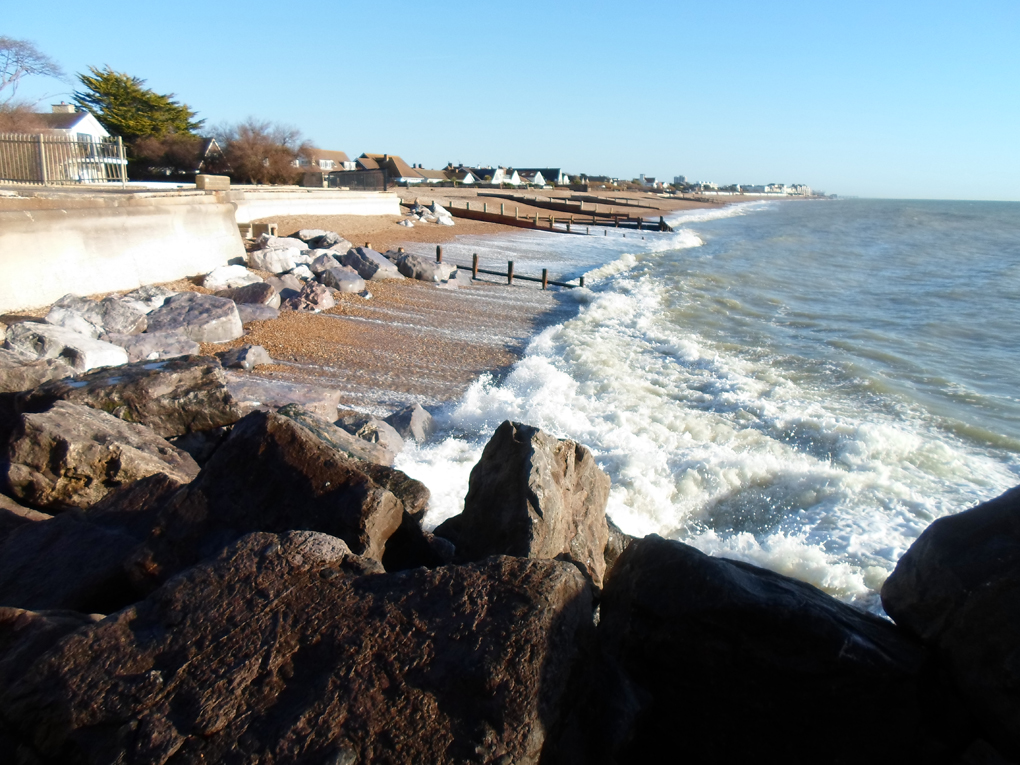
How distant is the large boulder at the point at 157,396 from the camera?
20.7ft

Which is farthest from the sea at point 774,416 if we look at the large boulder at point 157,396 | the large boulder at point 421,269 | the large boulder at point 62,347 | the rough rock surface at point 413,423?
the large boulder at point 62,347

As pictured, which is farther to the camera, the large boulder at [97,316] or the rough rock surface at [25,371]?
the large boulder at [97,316]

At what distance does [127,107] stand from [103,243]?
107ft

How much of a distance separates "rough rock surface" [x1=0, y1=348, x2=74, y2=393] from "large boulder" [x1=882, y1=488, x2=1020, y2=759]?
7510 millimetres

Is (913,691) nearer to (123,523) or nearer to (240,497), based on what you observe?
(240,497)

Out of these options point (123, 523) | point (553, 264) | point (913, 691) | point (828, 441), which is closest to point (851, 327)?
point (828, 441)

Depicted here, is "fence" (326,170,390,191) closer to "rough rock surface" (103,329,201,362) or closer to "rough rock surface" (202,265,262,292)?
"rough rock surface" (202,265,262,292)

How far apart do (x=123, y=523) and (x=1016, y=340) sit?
1940 cm

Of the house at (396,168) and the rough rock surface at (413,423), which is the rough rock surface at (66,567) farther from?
the house at (396,168)

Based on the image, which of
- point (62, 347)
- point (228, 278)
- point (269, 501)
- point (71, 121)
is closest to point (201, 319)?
point (62, 347)

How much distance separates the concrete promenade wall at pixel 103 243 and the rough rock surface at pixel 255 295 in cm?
171

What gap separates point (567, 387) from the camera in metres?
11.0

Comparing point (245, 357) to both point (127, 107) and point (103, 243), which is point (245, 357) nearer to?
point (103, 243)

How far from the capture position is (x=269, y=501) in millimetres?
4000
